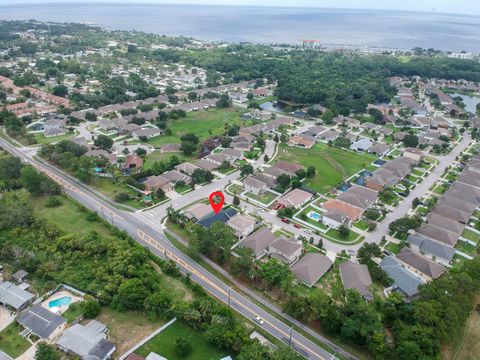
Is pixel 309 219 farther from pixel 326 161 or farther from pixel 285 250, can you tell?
pixel 326 161

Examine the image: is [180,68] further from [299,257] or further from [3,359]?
[3,359]

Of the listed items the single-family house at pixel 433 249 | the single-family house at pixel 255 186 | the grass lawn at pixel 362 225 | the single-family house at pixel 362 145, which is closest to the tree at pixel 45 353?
the single-family house at pixel 255 186

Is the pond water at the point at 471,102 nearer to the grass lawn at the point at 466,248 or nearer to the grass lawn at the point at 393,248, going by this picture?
the grass lawn at the point at 466,248

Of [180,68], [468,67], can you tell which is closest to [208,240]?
[180,68]

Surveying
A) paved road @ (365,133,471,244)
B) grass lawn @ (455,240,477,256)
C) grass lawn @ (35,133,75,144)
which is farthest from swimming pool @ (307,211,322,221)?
grass lawn @ (35,133,75,144)

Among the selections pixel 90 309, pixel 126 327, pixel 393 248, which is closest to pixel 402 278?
pixel 393 248

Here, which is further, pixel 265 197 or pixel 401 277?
pixel 265 197
